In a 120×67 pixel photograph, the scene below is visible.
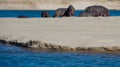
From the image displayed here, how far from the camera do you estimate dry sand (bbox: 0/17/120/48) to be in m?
25.9

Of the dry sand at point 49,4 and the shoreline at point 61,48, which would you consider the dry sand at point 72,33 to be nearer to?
the shoreline at point 61,48

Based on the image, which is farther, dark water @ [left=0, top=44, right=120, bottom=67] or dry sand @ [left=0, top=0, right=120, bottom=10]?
dry sand @ [left=0, top=0, right=120, bottom=10]

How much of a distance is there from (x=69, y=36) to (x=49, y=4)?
8816cm

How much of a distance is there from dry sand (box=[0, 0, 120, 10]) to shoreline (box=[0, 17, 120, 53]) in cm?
7853

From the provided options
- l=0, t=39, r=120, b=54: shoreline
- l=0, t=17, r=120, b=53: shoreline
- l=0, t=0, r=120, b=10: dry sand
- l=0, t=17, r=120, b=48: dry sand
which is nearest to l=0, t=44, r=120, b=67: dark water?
l=0, t=39, r=120, b=54: shoreline

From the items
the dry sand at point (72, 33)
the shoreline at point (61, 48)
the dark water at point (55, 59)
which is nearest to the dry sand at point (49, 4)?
the dry sand at point (72, 33)

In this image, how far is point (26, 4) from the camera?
116 metres

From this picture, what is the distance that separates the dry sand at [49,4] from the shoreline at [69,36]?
258 feet

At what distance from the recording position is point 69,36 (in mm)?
27906

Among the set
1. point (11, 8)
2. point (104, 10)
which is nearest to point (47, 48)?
point (104, 10)

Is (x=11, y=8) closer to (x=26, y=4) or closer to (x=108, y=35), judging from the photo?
(x=26, y=4)

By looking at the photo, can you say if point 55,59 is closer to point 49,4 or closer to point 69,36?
point 69,36

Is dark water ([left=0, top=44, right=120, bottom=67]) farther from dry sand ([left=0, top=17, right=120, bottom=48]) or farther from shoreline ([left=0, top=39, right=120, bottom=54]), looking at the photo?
dry sand ([left=0, top=17, right=120, bottom=48])

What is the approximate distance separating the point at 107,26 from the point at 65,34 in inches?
180
